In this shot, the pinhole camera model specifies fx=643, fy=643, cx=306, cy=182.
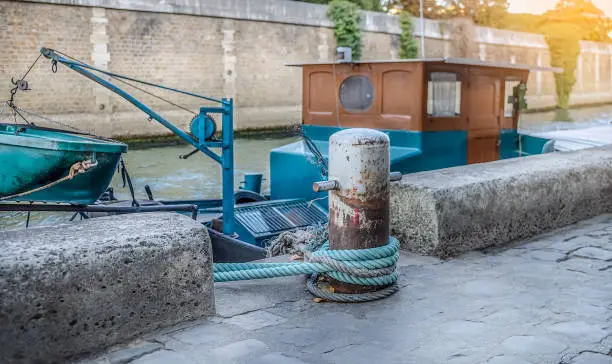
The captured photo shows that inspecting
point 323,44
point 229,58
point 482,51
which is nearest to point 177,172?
point 229,58

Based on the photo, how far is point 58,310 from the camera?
2.51 meters

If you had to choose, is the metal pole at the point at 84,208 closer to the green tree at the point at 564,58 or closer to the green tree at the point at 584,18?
the green tree at the point at 564,58

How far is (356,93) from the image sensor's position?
341 inches

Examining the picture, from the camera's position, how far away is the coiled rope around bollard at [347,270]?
10.7ft

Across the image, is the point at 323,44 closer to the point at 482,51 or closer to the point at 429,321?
the point at 482,51

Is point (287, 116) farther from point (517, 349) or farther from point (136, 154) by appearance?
point (517, 349)

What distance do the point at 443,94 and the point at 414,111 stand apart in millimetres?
608

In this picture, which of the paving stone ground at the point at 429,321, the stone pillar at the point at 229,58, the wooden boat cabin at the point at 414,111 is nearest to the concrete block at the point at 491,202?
the paving stone ground at the point at 429,321

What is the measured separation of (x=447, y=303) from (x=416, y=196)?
88cm

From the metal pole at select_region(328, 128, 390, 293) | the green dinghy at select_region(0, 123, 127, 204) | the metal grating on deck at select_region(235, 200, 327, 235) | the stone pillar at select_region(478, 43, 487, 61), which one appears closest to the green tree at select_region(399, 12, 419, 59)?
the stone pillar at select_region(478, 43, 487, 61)

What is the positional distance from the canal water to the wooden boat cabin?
381cm

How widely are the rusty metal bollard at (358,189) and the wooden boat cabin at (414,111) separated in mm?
4200

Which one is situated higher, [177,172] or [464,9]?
[464,9]

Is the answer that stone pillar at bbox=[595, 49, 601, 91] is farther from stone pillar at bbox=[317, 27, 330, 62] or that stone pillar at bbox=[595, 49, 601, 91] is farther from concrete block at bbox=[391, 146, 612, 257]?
concrete block at bbox=[391, 146, 612, 257]
